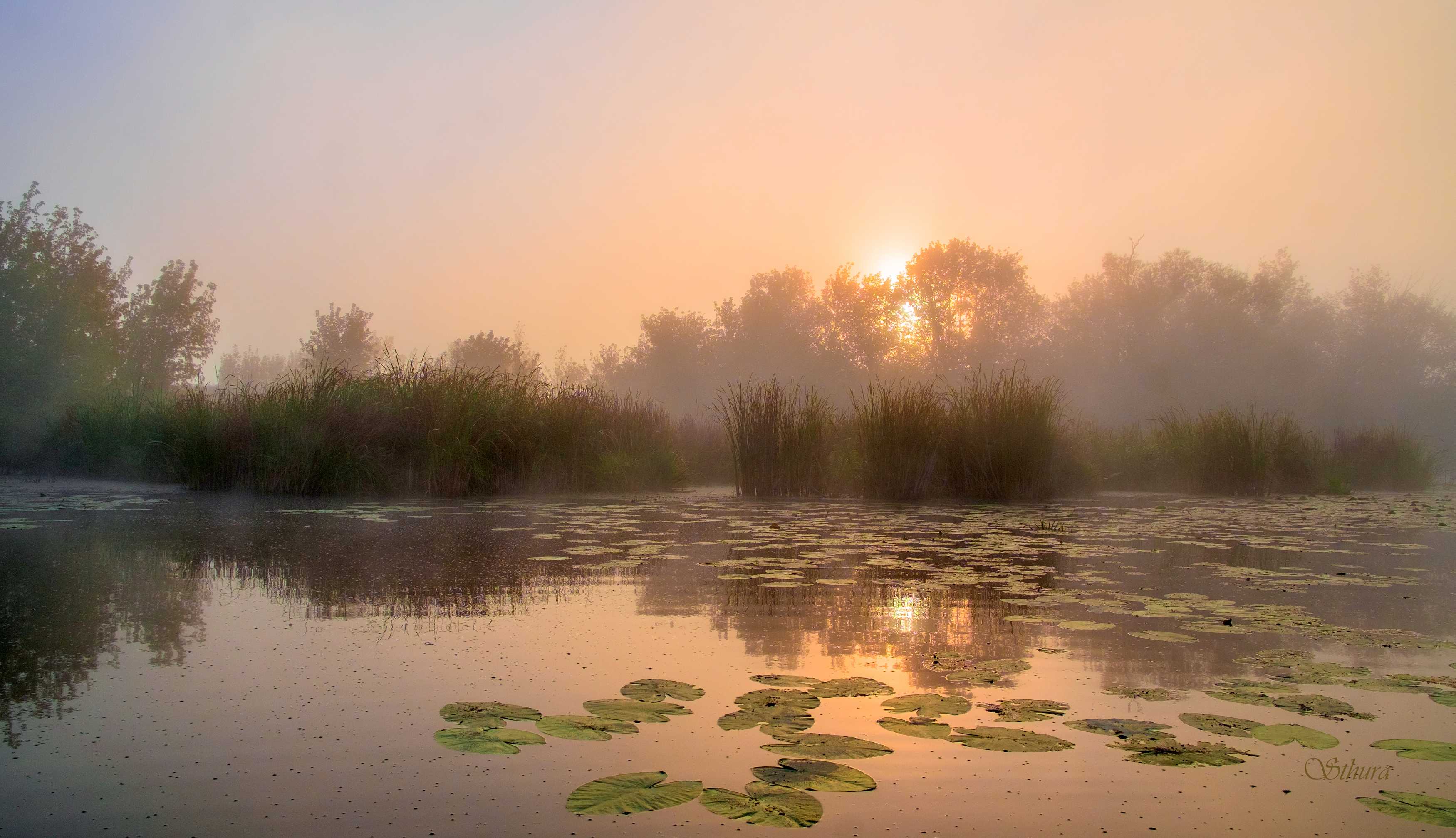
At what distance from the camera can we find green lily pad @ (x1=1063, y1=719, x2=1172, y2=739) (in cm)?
199

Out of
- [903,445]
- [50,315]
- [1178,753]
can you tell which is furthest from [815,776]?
[50,315]

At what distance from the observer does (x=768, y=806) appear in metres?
1.57

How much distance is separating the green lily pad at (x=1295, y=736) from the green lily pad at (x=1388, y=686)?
0.55 m

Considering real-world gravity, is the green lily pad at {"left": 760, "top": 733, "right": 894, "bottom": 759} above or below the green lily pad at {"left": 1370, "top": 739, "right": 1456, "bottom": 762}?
above

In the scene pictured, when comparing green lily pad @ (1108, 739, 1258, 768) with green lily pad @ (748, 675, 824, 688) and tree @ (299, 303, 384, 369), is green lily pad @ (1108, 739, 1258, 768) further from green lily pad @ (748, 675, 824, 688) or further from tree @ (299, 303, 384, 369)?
tree @ (299, 303, 384, 369)

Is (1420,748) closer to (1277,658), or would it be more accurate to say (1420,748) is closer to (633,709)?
(1277,658)

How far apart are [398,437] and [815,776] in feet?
31.8

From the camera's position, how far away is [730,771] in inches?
69.0

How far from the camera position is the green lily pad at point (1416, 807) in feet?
5.11

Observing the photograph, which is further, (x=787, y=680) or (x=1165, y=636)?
(x=1165, y=636)

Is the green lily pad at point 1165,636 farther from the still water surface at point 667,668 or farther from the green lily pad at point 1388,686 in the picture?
the green lily pad at point 1388,686

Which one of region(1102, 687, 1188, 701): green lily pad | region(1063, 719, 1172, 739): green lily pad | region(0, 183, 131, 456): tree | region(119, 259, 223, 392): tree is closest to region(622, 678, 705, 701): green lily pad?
region(1063, 719, 1172, 739): green lily pad

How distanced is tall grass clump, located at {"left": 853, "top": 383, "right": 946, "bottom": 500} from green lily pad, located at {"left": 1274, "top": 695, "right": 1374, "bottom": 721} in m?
8.07

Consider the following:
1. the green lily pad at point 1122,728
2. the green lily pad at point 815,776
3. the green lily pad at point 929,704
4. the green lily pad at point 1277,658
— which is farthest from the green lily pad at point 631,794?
the green lily pad at point 1277,658
